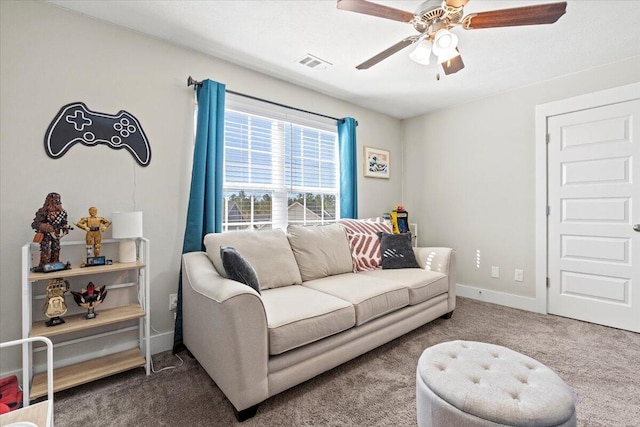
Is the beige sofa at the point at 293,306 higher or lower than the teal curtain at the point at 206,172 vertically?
lower

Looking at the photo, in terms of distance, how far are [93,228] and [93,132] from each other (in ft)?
2.23

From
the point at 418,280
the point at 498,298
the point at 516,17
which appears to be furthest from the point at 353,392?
the point at 498,298

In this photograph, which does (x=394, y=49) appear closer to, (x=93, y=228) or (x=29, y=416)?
(x=93, y=228)

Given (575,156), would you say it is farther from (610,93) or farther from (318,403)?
(318,403)

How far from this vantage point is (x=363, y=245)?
9.80ft

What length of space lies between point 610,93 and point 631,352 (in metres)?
2.21


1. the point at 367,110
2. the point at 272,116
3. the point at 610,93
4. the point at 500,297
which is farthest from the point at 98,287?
the point at 610,93

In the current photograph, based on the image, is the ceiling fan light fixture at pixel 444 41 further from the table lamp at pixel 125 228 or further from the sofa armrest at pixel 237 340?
the table lamp at pixel 125 228

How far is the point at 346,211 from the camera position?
355 centimetres

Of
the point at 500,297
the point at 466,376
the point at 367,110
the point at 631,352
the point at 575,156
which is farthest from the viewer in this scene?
the point at 367,110

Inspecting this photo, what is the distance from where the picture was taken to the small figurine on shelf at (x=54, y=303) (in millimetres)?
1752

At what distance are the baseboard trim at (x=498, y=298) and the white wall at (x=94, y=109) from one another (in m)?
3.31

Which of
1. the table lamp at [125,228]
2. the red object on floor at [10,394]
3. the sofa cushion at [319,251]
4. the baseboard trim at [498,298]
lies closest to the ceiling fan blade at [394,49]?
the sofa cushion at [319,251]

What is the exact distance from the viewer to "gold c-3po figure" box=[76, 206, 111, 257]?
1913mm
